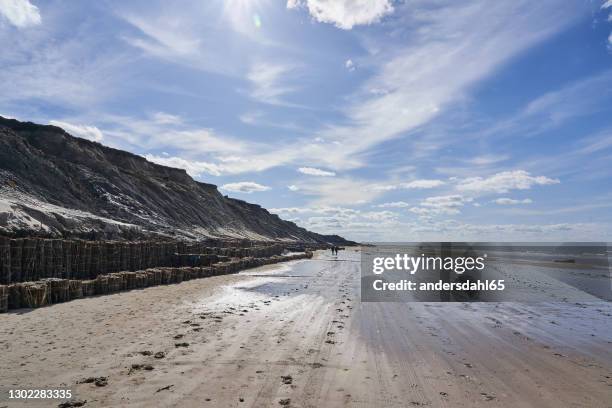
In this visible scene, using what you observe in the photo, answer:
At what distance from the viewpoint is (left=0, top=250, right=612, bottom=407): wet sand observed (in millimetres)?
6477

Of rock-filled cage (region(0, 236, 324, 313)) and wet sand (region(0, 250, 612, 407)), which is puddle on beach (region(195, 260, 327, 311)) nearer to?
wet sand (region(0, 250, 612, 407))

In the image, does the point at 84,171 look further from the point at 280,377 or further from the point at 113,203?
the point at 280,377

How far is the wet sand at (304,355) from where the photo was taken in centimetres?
648

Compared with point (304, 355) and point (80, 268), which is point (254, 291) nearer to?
point (80, 268)

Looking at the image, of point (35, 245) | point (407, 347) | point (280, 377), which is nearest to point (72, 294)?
point (35, 245)

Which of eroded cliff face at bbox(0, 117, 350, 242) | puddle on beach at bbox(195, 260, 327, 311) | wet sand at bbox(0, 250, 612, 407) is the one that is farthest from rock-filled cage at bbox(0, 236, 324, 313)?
puddle on beach at bbox(195, 260, 327, 311)

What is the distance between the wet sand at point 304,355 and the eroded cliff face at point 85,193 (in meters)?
10.5

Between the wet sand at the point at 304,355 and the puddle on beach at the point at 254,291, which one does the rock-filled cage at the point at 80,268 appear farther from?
the puddle on beach at the point at 254,291

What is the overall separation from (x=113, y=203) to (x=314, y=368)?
36.4m

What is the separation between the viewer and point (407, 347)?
31.5ft

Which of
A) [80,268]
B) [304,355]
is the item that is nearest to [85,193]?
[80,268]

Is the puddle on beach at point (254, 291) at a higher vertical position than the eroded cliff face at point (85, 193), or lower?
lower

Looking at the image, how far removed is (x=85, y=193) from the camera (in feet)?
123

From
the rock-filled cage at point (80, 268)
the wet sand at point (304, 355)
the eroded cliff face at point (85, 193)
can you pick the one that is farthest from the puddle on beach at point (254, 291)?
the eroded cliff face at point (85, 193)
